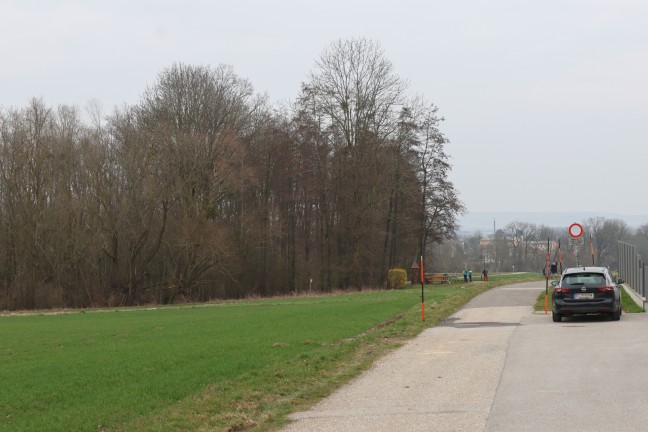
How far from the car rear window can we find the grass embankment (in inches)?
173

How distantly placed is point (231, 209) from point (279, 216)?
4104 millimetres

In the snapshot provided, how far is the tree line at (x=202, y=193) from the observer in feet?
198

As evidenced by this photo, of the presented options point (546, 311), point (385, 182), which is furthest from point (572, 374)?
point (385, 182)

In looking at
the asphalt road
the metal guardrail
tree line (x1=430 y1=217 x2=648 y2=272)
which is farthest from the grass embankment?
tree line (x1=430 y1=217 x2=648 y2=272)

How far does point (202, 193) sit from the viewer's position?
6038 centimetres

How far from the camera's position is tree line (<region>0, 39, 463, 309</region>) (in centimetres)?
6031

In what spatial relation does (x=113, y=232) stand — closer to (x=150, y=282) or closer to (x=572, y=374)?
(x=150, y=282)

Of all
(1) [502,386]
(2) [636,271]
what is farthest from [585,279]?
(2) [636,271]

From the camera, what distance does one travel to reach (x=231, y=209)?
6900cm

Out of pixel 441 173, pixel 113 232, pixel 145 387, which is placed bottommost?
pixel 145 387

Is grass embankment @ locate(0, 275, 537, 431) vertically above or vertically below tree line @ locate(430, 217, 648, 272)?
below

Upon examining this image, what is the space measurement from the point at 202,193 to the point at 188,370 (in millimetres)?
44915

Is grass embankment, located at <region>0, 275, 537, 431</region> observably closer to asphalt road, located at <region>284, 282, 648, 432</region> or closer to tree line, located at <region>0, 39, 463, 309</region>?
asphalt road, located at <region>284, 282, 648, 432</region>

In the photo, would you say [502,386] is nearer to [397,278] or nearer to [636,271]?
[636,271]
